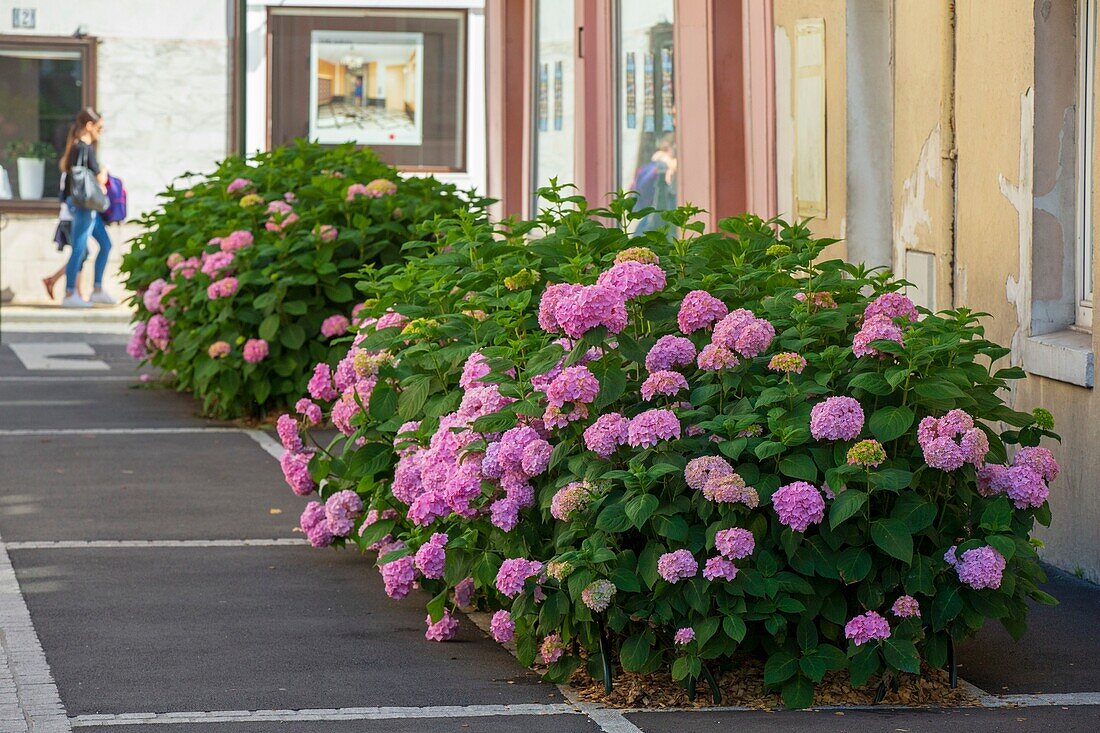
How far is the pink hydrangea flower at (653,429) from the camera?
17.3 ft

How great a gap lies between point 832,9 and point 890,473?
16.8ft

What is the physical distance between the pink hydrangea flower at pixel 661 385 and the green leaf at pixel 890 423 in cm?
57

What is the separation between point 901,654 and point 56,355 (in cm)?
1263

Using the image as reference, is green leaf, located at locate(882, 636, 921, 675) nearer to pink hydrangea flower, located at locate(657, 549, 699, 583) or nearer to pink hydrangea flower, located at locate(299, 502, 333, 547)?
pink hydrangea flower, located at locate(657, 549, 699, 583)

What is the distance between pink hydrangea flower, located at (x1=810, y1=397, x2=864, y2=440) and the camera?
522 centimetres

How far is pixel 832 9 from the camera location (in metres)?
9.81

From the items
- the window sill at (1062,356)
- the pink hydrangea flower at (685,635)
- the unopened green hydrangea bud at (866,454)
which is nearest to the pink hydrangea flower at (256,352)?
the window sill at (1062,356)

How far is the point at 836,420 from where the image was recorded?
521cm

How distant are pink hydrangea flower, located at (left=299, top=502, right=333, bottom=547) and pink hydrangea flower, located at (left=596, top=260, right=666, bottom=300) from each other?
2209 millimetres

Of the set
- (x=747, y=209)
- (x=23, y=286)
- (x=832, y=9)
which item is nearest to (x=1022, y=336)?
(x=832, y=9)

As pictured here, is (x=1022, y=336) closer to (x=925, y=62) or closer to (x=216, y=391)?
(x=925, y=62)

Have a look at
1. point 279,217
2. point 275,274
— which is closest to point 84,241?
point 279,217

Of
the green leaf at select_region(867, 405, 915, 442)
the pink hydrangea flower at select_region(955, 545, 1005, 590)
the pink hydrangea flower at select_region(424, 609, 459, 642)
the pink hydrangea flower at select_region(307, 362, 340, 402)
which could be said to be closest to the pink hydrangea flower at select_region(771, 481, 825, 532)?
the green leaf at select_region(867, 405, 915, 442)

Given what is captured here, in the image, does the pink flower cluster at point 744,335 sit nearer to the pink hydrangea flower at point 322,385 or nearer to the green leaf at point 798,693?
the green leaf at point 798,693
